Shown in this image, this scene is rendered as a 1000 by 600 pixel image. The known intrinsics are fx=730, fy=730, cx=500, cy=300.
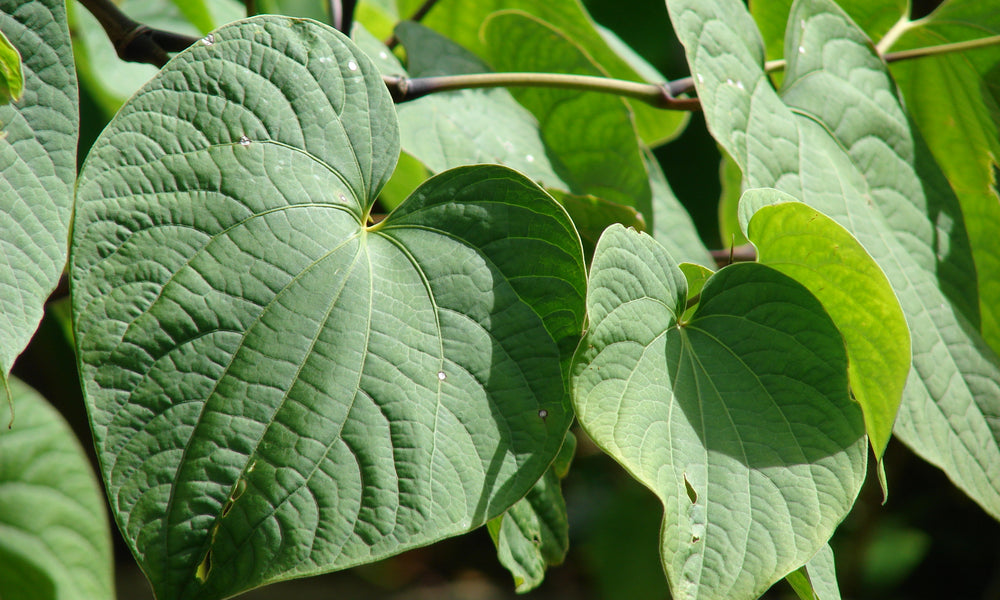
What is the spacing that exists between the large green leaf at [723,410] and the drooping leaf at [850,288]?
28mm

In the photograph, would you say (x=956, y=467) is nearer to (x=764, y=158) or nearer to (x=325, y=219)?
(x=764, y=158)

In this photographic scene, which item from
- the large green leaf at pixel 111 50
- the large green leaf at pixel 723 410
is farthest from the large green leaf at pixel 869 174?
the large green leaf at pixel 111 50

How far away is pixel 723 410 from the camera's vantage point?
0.47 meters

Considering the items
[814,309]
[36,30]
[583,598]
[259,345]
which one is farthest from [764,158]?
[583,598]

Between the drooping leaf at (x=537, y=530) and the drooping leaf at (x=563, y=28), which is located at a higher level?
the drooping leaf at (x=563, y=28)

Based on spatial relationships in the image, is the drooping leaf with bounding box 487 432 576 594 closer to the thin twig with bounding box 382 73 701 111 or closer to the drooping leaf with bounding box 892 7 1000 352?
the thin twig with bounding box 382 73 701 111

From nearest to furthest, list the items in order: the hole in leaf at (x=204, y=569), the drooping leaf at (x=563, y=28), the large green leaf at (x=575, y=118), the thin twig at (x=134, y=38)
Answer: the hole in leaf at (x=204, y=569)
the thin twig at (x=134, y=38)
the large green leaf at (x=575, y=118)
the drooping leaf at (x=563, y=28)

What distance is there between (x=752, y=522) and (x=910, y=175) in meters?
0.42

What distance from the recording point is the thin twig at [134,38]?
1.78ft

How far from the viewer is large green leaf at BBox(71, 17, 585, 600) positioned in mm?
389

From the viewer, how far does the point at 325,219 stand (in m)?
0.45

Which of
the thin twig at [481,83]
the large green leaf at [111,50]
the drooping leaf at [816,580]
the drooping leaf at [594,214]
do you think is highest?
the thin twig at [481,83]

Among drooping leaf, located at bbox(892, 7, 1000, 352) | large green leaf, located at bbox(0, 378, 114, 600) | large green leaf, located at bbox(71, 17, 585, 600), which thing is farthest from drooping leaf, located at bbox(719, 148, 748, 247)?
large green leaf, located at bbox(0, 378, 114, 600)

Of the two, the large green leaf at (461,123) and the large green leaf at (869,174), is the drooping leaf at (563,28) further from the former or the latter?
the large green leaf at (869,174)
